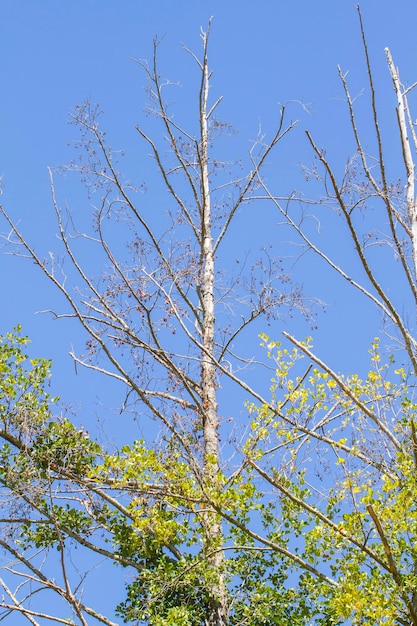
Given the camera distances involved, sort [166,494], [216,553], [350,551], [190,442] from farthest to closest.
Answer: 1. [190,442]
2. [216,553]
3. [166,494]
4. [350,551]

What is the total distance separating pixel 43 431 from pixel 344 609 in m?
4.23

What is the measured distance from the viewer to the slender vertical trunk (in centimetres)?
883

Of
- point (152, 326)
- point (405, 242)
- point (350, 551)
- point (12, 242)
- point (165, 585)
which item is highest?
point (12, 242)

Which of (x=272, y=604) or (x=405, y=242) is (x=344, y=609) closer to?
(x=272, y=604)

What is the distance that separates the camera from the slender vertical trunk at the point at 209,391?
8.83 m

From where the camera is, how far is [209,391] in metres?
10.6

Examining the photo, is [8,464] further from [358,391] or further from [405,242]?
[405,242]

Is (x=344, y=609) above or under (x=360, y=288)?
under

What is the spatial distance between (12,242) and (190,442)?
10.7 ft

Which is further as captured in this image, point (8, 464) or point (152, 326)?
point (152, 326)

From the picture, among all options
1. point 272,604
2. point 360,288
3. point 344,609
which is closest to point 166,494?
point 272,604

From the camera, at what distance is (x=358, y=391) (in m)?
7.84

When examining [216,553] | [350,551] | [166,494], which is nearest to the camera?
[350,551]

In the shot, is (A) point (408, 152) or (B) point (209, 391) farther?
(B) point (209, 391)
